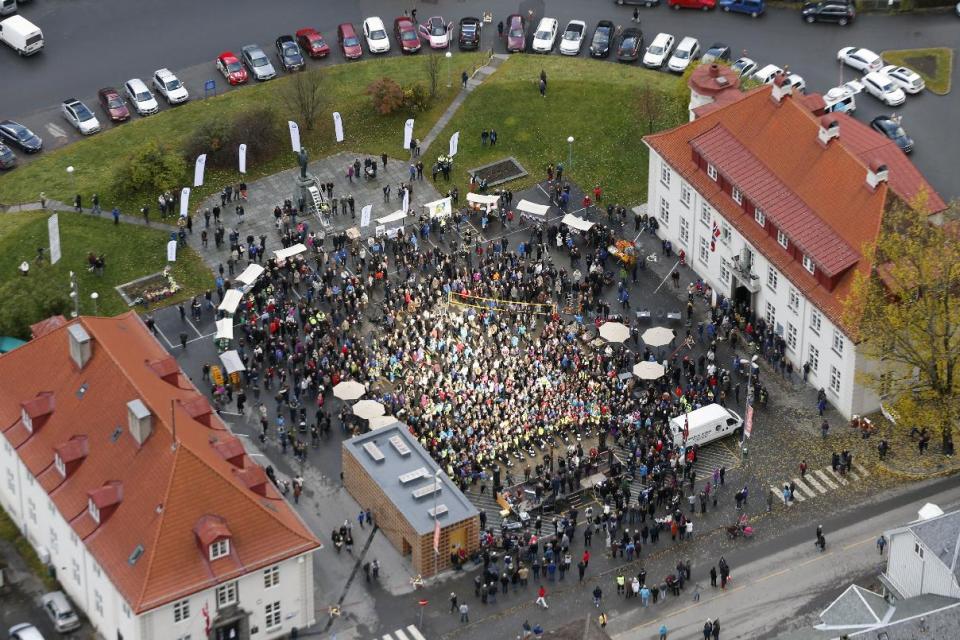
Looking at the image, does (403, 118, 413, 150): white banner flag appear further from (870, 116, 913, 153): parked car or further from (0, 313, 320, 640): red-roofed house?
(0, 313, 320, 640): red-roofed house

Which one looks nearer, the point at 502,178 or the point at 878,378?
the point at 878,378

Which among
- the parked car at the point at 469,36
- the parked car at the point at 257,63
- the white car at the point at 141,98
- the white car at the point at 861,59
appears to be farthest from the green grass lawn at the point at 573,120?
the white car at the point at 141,98

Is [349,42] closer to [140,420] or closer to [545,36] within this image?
[545,36]

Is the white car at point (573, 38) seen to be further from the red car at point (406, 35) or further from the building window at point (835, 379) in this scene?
the building window at point (835, 379)

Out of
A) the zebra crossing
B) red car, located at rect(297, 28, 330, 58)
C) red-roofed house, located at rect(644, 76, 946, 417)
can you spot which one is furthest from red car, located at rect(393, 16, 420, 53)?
the zebra crossing

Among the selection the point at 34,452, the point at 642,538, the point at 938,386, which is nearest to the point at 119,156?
the point at 34,452

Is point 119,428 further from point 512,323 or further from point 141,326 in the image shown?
point 512,323
